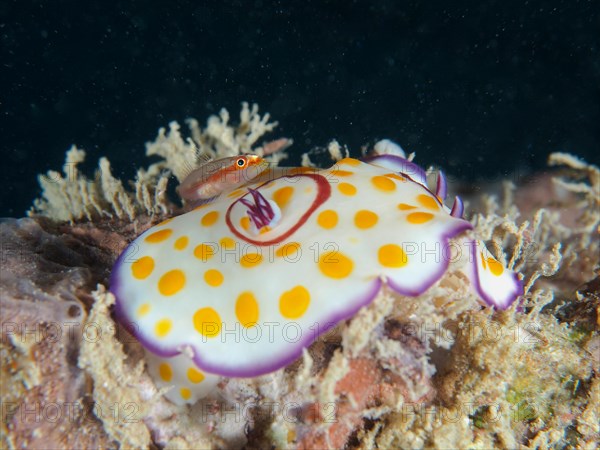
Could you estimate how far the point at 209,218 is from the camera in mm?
2264

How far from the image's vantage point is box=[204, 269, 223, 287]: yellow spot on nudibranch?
1864mm

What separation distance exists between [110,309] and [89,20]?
1432 inches

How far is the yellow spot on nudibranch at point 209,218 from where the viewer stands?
2217 millimetres

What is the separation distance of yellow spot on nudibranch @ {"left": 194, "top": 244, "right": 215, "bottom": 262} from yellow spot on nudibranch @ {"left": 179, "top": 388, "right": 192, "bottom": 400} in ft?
2.10

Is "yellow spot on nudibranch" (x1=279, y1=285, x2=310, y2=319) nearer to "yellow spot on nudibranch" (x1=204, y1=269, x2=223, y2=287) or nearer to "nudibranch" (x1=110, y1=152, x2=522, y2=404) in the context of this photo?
"nudibranch" (x1=110, y1=152, x2=522, y2=404)

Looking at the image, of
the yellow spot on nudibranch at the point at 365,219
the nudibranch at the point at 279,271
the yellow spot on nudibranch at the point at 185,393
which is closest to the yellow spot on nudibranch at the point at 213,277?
the nudibranch at the point at 279,271

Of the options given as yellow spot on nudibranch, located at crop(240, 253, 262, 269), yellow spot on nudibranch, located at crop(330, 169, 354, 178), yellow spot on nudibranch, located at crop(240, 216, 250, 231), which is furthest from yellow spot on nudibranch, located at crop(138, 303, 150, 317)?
yellow spot on nudibranch, located at crop(330, 169, 354, 178)

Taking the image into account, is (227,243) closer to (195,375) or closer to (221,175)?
(195,375)

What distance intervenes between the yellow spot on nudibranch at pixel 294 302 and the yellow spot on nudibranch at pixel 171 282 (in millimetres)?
558

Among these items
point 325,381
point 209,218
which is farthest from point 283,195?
point 325,381

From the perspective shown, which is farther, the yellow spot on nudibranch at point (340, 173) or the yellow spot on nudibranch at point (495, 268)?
the yellow spot on nudibranch at point (340, 173)

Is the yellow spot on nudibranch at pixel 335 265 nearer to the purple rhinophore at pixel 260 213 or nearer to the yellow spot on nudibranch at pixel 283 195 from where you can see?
the purple rhinophore at pixel 260 213

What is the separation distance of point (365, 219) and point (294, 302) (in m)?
0.56

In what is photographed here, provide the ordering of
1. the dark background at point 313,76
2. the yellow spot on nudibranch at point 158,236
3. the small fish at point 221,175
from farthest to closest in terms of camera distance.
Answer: the dark background at point 313,76
the small fish at point 221,175
the yellow spot on nudibranch at point 158,236
